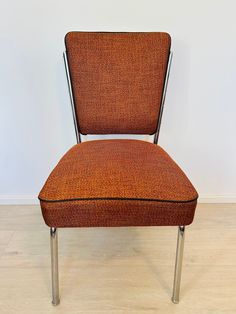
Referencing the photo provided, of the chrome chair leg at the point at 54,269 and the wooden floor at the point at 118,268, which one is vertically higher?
the chrome chair leg at the point at 54,269

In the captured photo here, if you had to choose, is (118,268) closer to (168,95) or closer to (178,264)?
(178,264)

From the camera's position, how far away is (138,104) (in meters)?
1.28

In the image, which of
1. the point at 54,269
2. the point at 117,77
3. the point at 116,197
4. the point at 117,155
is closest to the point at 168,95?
the point at 117,77

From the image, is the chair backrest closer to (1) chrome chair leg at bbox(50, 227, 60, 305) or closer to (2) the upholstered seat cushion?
(2) the upholstered seat cushion

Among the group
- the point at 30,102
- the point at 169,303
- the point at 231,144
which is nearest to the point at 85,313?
the point at 169,303

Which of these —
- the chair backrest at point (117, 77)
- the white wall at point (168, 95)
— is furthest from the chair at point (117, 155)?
the white wall at point (168, 95)

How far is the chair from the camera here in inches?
33.8

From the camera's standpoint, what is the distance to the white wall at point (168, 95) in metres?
1.36

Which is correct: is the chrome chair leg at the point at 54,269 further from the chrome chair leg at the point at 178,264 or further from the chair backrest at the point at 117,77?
the chair backrest at the point at 117,77

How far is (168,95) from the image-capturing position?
1490 millimetres

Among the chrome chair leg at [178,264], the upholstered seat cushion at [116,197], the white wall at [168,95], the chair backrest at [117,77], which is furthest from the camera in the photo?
the white wall at [168,95]

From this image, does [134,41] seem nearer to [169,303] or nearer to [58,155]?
[58,155]

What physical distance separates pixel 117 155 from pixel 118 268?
444 millimetres

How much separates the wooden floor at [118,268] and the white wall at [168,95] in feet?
0.88
